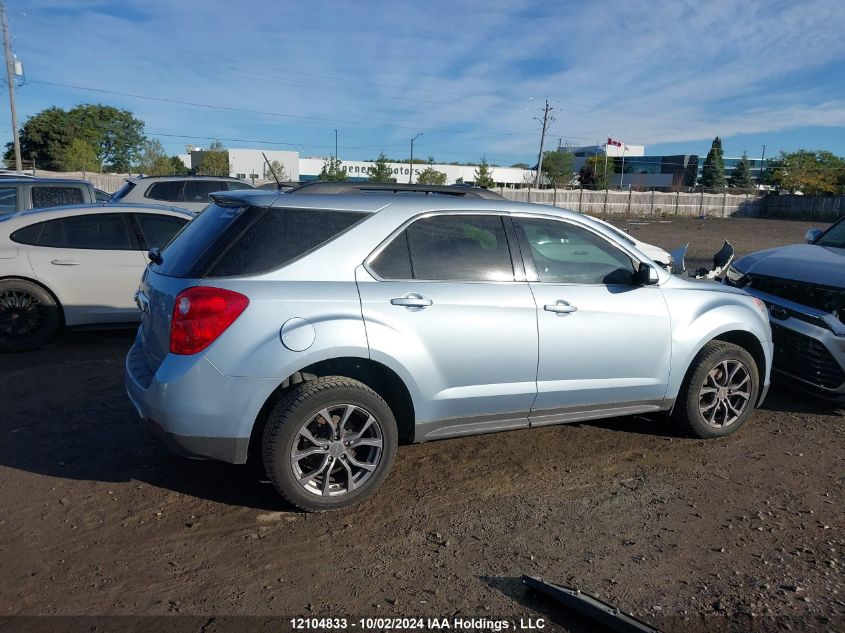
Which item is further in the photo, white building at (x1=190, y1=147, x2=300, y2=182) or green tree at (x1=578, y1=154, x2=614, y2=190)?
green tree at (x1=578, y1=154, x2=614, y2=190)

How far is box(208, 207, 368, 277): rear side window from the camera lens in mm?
3799

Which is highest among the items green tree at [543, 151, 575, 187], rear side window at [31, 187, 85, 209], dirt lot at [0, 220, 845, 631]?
green tree at [543, 151, 575, 187]

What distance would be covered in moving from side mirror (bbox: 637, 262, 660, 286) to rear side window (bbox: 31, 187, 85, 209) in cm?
982

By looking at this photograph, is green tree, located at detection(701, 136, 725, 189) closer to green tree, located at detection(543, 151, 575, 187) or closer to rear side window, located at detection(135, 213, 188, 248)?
green tree, located at detection(543, 151, 575, 187)

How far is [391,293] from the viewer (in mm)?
4004

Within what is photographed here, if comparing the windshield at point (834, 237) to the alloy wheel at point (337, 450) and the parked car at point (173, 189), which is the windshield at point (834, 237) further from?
the parked car at point (173, 189)

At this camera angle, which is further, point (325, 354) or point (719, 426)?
point (719, 426)

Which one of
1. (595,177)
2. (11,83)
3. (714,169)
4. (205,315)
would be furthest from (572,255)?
(714,169)

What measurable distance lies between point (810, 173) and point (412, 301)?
89.1 meters

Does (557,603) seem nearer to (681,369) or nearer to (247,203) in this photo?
(681,369)

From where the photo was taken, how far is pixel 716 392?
16.9 feet

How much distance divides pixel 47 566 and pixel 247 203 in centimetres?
216

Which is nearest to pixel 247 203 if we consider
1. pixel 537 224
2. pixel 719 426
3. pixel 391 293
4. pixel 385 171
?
pixel 391 293

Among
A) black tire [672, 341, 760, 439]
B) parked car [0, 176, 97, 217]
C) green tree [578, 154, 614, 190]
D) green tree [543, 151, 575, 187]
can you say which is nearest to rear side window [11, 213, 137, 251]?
parked car [0, 176, 97, 217]
